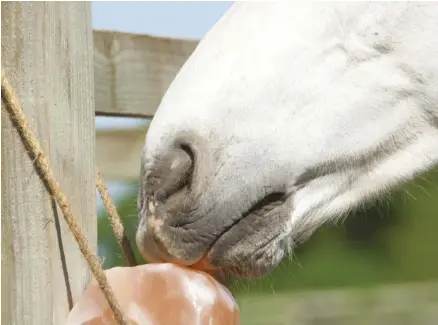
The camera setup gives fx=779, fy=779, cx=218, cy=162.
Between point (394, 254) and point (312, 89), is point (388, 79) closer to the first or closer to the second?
point (312, 89)

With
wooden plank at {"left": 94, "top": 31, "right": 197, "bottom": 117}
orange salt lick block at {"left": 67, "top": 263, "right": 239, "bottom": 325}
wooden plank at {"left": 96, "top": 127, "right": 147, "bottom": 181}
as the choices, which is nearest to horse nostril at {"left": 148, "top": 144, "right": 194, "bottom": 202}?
orange salt lick block at {"left": 67, "top": 263, "right": 239, "bottom": 325}

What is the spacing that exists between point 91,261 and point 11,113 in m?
0.15

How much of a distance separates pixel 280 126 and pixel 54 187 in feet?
0.96

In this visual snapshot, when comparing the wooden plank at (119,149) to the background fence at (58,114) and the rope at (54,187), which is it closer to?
the background fence at (58,114)

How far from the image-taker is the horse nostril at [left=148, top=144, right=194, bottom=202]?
0.84m

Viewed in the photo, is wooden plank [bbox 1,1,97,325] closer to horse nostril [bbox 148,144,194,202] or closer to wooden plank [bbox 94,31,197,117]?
horse nostril [bbox 148,144,194,202]

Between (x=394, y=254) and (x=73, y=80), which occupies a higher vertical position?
(x=73, y=80)

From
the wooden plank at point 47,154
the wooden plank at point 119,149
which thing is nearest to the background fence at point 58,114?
the wooden plank at point 47,154

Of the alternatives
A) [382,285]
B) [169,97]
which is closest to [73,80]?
[169,97]

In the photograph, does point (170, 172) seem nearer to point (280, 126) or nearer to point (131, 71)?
point (280, 126)

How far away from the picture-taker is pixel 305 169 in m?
0.90

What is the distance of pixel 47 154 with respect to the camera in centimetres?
73

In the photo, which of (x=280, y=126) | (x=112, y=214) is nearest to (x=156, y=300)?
(x=112, y=214)

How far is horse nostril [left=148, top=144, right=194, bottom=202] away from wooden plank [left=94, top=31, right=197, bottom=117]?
0.49 m
